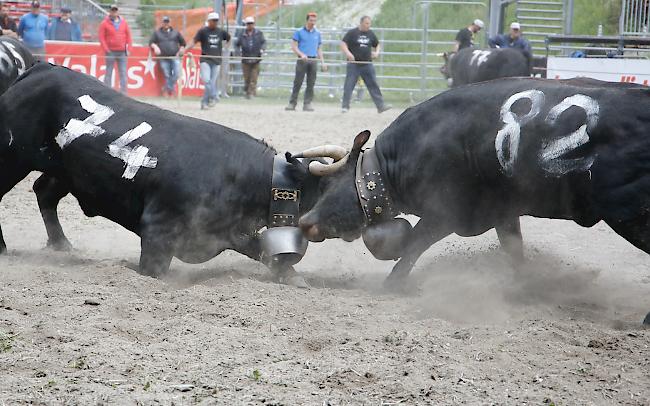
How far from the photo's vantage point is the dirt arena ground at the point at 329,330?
392 centimetres

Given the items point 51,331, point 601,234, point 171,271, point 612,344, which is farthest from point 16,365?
point 601,234

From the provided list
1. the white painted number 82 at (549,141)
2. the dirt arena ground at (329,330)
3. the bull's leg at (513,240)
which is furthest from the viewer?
the bull's leg at (513,240)

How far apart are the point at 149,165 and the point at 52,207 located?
4.56 ft

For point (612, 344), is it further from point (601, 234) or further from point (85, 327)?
point (601, 234)

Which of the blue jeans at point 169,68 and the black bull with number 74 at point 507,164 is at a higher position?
the black bull with number 74 at point 507,164

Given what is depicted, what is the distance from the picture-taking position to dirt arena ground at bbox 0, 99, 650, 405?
3.92 meters

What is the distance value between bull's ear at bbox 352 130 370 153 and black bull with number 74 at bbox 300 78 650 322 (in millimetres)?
11

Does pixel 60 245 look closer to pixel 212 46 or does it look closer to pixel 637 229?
pixel 637 229

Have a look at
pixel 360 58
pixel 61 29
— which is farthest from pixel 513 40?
pixel 61 29

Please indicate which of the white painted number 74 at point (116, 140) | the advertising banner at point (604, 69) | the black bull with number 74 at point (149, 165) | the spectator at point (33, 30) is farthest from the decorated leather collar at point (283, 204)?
the spectator at point (33, 30)

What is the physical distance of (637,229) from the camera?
5.32m

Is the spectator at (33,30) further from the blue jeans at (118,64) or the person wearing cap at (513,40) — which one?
the person wearing cap at (513,40)

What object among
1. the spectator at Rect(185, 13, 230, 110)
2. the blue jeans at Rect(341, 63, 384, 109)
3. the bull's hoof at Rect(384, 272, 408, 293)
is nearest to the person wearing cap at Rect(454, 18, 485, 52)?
the blue jeans at Rect(341, 63, 384, 109)

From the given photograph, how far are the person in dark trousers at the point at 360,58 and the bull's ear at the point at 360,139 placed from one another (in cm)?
1259
